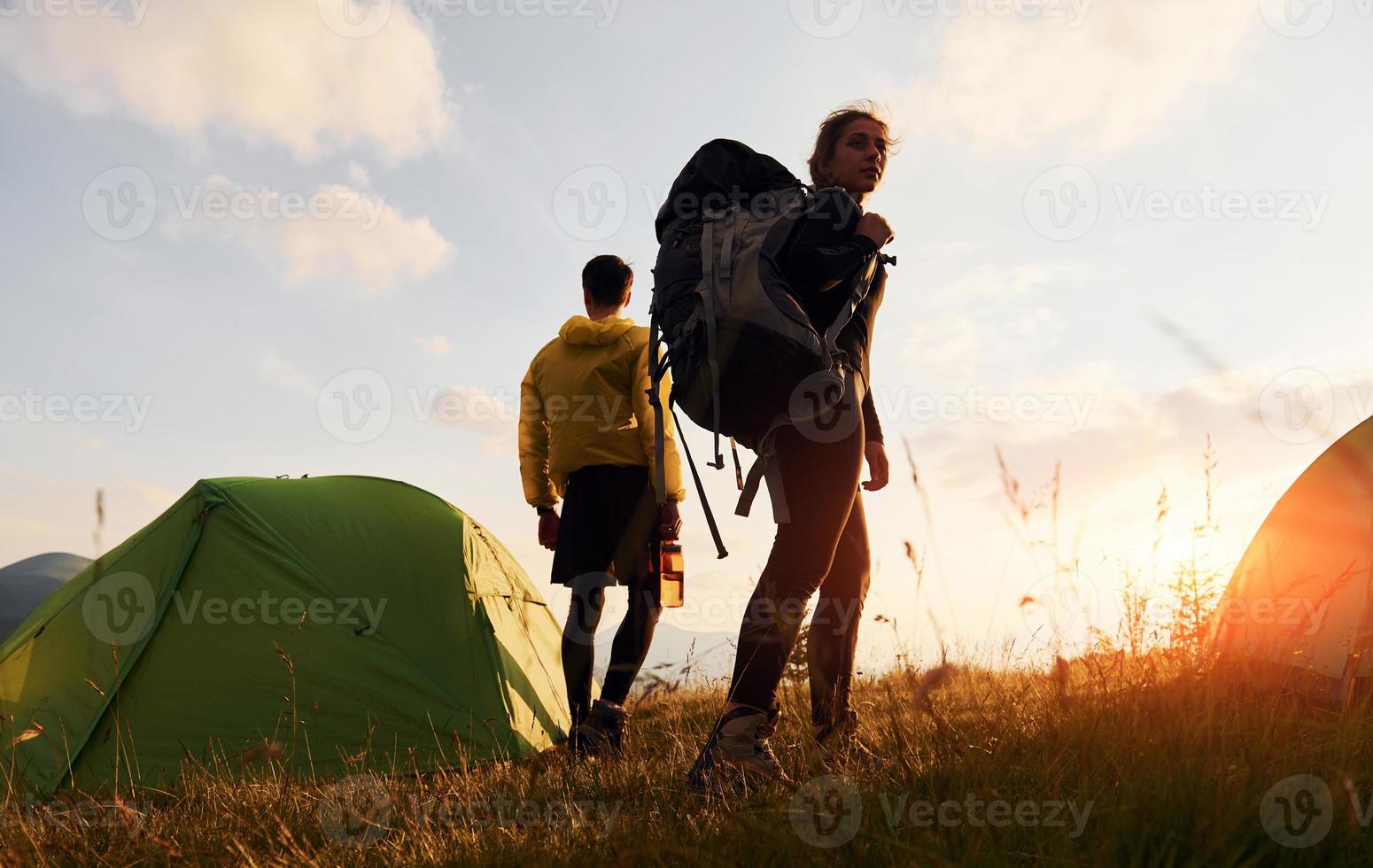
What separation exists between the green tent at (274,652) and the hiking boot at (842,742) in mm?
1864

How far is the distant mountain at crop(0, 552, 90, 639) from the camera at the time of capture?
31.2 m

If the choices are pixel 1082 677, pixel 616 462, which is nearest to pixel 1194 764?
pixel 1082 677

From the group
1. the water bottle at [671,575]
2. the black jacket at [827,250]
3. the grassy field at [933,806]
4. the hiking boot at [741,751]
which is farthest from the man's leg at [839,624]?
the water bottle at [671,575]

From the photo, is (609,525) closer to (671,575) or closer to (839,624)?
(671,575)

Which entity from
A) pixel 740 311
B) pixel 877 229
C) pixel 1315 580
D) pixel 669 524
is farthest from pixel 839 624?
pixel 1315 580

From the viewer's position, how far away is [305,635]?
4109 millimetres

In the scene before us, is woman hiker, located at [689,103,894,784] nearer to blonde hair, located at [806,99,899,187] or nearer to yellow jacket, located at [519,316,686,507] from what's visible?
blonde hair, located at [806,99,899,187]

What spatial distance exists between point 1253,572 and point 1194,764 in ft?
6.09

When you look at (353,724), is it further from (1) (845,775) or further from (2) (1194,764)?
(2) (1194,764)

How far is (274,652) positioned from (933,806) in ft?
10.5

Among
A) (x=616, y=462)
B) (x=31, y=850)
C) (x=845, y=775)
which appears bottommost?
(x=31, y=850)

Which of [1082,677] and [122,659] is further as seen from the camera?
[122,659]

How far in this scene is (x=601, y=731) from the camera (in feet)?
12.2

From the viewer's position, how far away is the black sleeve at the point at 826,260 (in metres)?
2.29
